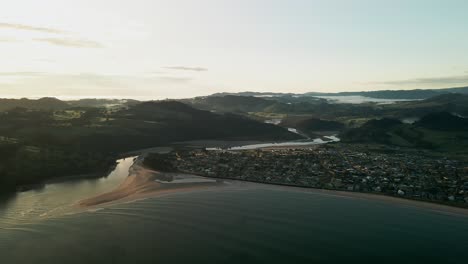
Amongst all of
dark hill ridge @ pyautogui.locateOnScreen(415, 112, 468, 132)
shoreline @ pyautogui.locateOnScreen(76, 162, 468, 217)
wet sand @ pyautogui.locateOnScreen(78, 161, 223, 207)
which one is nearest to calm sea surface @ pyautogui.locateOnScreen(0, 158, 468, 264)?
shoreline @ pyautogui.locateOnScreen(76, 162, 468, 217)

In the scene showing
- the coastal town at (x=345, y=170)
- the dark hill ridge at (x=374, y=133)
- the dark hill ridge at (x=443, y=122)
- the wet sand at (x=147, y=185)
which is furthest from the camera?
the dark hill ridge at (x=443, y=122)

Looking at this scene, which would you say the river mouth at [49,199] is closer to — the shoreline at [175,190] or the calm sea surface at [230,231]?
the calm sea surface at [230,231]

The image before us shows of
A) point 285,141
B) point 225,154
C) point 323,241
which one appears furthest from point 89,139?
point 323,241

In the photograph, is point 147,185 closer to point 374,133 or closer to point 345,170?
point 345,170

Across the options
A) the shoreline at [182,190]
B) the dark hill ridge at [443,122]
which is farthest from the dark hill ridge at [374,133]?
the shoreline at [182,190]

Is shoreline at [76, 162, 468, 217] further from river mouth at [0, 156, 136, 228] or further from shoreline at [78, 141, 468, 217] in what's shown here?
river mouth at [0, 156, 136, 228]
